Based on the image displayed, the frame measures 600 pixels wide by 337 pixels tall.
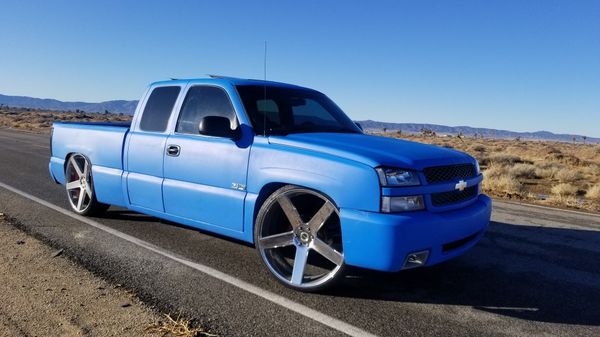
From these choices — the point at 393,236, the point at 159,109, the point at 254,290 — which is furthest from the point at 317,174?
the point at 159,109

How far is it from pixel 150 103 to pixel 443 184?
3.59m

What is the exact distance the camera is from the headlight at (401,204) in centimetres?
360

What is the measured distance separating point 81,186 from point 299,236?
387cm

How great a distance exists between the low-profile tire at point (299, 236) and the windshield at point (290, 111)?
2.37ft

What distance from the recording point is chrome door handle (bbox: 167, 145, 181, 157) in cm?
504

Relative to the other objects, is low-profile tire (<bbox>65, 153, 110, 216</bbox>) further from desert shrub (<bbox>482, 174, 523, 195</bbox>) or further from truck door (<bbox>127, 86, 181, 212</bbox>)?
desert shrub (<bbox>482, 174, 523, 195</bbox>)

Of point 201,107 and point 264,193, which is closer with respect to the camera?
point 264,193

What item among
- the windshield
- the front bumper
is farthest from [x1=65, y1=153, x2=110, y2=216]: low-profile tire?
the front bumper

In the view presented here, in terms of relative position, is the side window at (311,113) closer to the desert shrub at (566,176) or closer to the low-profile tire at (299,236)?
the low-profile tire at (299,236)

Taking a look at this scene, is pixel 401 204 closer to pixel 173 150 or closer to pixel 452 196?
pixel 452 196

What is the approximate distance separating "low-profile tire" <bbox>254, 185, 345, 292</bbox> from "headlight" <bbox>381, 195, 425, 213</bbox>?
415 mm

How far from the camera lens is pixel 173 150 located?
5.09m

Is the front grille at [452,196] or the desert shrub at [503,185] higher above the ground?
the front grille at [452,196]

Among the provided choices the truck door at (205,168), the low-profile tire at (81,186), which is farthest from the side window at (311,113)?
the low-profile tire at (81,186)
